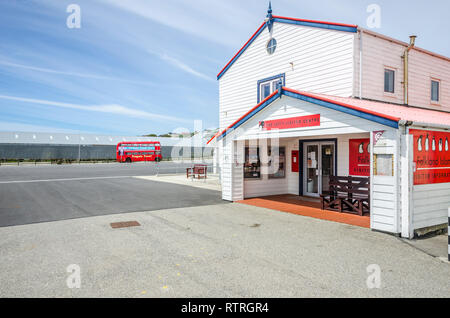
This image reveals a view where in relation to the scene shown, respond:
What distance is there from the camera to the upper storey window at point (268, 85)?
1424cm

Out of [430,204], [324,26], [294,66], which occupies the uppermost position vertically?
[324,26]

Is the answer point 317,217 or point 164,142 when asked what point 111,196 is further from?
point 164,142

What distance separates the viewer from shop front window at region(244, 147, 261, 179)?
12.8m

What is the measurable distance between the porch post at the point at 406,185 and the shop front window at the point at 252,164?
6.60 m

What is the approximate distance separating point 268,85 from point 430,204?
942cm

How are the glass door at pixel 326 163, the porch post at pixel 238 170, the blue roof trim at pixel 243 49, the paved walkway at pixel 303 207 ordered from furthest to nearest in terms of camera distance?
the blue roof trim at pixel 243 49
the porch post at pixel 238 170
the glass door at pixel 326 163
the paved walkway at pixel 303 207

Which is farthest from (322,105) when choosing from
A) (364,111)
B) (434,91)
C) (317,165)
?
(434,91)

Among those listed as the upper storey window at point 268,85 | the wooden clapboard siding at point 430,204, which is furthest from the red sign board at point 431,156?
the upper storey window at point 268,85

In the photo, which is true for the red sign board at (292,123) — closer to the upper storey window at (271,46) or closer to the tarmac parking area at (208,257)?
the tarmac parking area at (208,257)

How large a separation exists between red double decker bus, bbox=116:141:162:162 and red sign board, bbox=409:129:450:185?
43.2m

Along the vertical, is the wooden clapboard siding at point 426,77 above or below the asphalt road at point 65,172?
above

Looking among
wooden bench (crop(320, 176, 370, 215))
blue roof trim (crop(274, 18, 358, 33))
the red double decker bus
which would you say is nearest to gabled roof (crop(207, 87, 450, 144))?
wooden bench (crop(320, 176, 370, 215))

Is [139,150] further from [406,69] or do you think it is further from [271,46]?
[406,69]

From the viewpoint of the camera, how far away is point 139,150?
4825 centimetres
